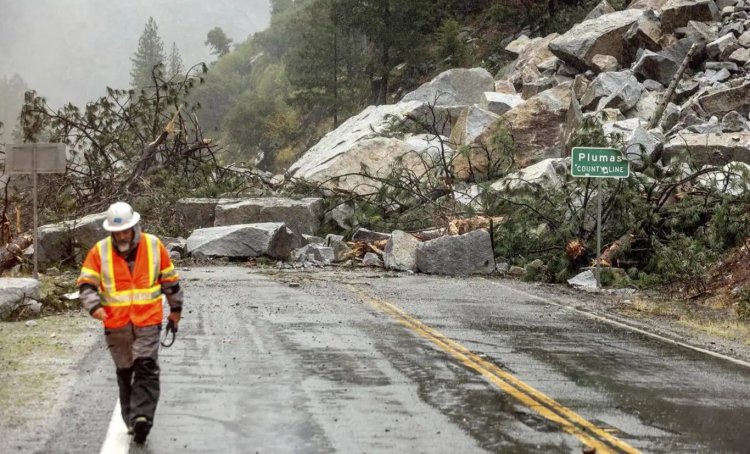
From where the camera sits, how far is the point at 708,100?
90.4 feet

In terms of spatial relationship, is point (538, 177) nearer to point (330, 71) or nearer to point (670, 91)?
point (670, 91)

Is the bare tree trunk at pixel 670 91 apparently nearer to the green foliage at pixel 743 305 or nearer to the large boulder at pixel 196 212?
the green foliage at pixel 743 305

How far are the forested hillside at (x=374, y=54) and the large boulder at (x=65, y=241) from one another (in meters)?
9.04

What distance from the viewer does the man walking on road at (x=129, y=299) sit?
22.5 ft

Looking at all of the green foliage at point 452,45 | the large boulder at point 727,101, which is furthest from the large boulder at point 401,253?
the green foliage at point 452,45

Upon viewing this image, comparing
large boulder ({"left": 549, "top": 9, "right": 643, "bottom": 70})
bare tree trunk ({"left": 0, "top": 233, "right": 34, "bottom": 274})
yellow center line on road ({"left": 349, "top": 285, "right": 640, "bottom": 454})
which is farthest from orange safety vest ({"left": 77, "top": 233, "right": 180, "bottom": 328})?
large boulder ({"left": 549, "top": 9, "right": 643, "bottom": 70})

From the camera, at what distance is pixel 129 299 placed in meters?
6.90

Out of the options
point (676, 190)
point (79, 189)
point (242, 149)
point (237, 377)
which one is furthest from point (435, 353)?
point (242, 149)

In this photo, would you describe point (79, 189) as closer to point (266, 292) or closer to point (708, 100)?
point (266, 292)

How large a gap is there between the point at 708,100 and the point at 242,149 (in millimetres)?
54178

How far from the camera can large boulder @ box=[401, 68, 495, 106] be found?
125 ft

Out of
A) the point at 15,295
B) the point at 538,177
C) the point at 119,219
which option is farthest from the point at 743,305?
the point at 119,219

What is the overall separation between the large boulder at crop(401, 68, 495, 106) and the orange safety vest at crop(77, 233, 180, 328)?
31395 millimetres

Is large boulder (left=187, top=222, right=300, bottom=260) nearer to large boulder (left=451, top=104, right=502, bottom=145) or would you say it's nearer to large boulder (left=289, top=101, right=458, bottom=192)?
large boulder (left=289, top=101, right=458, bottom=192)
